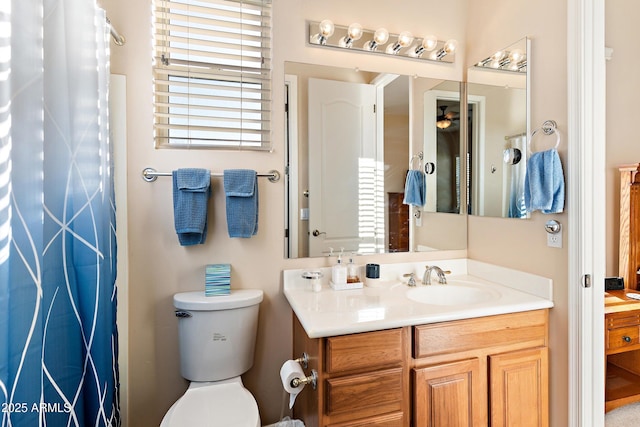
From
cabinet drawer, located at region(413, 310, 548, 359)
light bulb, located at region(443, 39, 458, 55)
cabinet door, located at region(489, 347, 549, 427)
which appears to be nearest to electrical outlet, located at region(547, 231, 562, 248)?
cabinet drawer, located at region(413, 310, 548, 359)

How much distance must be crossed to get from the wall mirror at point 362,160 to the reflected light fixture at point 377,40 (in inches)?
5.8

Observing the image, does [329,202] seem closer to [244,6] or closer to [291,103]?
[291,103]

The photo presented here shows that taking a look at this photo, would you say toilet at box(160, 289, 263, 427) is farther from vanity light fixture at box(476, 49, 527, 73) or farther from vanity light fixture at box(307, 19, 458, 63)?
vanity light fixture at box(476, 49, 527, 73)

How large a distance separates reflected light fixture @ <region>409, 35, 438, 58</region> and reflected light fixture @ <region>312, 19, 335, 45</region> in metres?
0.53

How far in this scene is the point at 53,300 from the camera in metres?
0.89

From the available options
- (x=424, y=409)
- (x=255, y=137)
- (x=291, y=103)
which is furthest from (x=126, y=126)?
(x=424, y=409)

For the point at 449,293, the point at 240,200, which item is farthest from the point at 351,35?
the point at 449,293

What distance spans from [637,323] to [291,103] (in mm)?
2393

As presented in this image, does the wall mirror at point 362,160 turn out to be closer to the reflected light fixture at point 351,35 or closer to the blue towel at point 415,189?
the blue towel at point 415,189

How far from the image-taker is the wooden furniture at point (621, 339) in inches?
72.1

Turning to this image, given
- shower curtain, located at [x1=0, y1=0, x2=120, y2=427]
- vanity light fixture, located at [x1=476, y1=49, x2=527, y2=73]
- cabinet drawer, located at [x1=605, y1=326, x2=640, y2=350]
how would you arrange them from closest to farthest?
1. shower curtain, located at [x1=0, y1=0, x2=120, y2=427]
2. vanity light fixture, located at [x1=476, y1=49, x2=527, y2=73]
3. cabinet drawer, located at [x1=605, y1=326, x2=640, y2=350]

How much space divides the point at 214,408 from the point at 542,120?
1950 mm

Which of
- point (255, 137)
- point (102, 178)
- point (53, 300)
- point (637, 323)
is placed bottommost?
point (637, 323)

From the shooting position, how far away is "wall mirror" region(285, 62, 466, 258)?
67.4 inches
